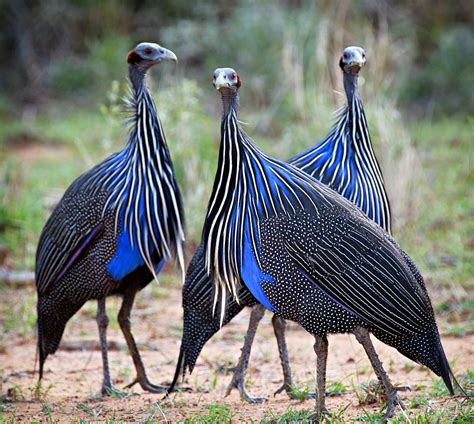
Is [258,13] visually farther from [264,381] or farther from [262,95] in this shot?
[264,381]

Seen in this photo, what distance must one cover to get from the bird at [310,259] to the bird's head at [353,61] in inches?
38.4

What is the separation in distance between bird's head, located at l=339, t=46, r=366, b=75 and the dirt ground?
4.55 ft

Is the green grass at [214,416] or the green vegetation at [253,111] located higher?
the green vegetation at [253,111]

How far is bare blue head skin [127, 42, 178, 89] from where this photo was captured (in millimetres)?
4660

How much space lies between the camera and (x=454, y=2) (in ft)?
41.5

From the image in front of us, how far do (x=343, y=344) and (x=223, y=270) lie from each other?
1.92m

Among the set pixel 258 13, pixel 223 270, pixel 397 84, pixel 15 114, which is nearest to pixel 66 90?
pixel 15 114

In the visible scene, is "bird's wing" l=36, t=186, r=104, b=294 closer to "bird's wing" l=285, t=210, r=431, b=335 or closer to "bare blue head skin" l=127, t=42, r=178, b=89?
"bare blue head skin" l=127, t=42, r=178, b=89

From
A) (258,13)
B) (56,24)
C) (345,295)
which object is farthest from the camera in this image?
(56,24)

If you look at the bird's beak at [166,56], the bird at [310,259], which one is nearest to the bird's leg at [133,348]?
the bird at [310,259]

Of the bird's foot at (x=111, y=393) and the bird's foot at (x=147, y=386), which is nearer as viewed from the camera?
the bird's foot at (x=111, y=393)

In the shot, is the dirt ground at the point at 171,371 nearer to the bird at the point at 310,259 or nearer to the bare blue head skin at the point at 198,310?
the bare blue head skin at the point at 198,310

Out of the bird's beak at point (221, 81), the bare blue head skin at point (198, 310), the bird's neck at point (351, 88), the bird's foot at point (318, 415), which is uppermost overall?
the bird's neck at point (351, 88)

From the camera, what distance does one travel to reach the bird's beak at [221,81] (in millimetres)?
3729
